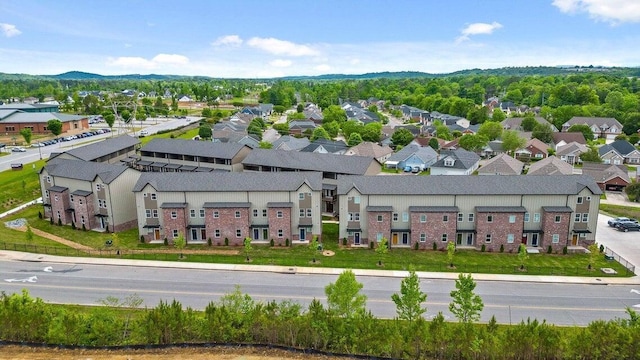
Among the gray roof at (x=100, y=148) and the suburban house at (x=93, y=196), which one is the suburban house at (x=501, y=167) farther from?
the gray roof at (x=100, y=148)

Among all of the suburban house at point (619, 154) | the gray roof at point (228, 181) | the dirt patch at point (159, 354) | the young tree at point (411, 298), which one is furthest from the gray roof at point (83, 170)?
the suburban house at point (619, 154)

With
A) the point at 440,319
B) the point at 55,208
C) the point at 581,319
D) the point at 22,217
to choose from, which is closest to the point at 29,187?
the point at 22,217

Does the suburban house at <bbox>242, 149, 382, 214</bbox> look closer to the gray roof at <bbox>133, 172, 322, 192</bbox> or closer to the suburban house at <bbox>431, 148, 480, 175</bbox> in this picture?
the gray roof at <bbox>133, 172, 322, 192</bbox>

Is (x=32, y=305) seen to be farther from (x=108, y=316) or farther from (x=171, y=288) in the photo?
(x=171, y=288)

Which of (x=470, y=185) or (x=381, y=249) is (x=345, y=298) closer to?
(x=381, y=249)

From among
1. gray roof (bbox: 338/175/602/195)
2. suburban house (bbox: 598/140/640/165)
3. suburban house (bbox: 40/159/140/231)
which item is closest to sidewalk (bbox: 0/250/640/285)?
suburban house (bbox: 40/159/140/231)
